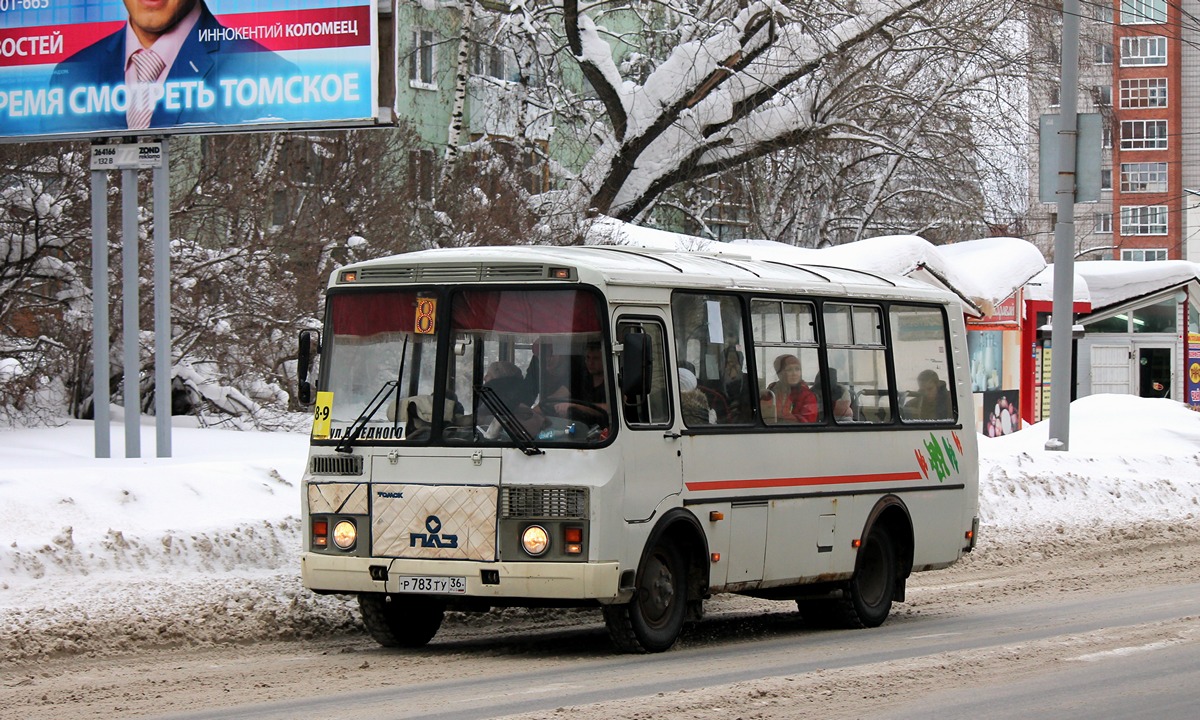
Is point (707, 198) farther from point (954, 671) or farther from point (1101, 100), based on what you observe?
point (954, 671)

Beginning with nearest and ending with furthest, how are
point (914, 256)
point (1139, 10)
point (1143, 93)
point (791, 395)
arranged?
1. point (791, 395)
2. point (914, 256)
3. point (1139, 10)
4. point (1143, 93)

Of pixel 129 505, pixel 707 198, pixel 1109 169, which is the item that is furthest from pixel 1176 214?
pixel 129 505

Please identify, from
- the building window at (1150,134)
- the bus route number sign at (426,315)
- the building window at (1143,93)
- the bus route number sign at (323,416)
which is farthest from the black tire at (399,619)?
the building window at (1150,134)

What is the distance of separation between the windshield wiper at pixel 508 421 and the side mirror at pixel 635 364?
0.63 m

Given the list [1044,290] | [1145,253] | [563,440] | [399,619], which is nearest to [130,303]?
[399,619]

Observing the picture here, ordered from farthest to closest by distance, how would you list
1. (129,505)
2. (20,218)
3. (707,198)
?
(707,198) → (20,218) → (129,505)

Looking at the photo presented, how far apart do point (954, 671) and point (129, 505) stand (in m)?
5.95

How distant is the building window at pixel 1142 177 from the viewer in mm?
109125

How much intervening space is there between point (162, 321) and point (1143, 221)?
335 feet

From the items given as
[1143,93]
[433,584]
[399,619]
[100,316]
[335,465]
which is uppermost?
[1143,93]

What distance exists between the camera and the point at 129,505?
1253 centimetres

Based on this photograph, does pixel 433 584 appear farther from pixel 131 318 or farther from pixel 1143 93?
pixel 1143 93

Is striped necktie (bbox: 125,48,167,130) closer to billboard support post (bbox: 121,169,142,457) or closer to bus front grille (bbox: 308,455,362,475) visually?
billboard support post (bbox: 121,169,142,457)

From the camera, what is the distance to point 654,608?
1090cm
